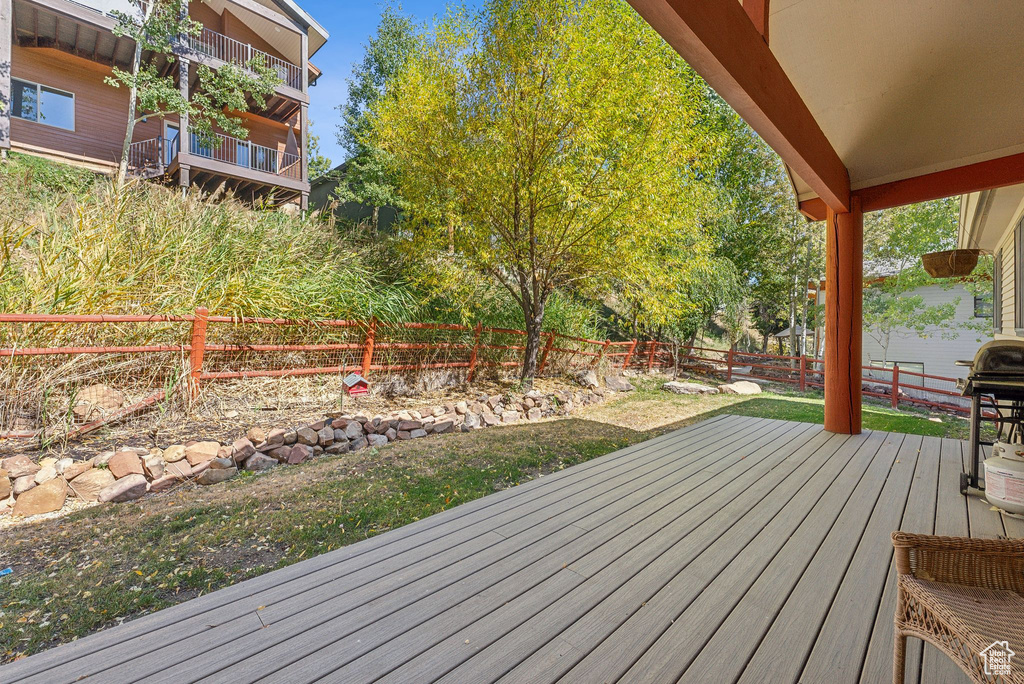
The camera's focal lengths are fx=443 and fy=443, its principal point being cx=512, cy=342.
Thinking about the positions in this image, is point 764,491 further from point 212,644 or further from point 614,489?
point 212,644

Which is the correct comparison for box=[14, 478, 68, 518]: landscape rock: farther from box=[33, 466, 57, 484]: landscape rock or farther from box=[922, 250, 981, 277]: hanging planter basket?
box=[922, 250, 981, 277]: hanging planter basket

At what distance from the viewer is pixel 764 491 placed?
253 cm

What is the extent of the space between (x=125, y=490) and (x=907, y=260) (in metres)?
15.1

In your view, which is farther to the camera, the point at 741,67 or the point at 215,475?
the point at 215,475

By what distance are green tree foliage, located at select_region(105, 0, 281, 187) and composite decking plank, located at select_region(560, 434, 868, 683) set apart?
11624 millimetres

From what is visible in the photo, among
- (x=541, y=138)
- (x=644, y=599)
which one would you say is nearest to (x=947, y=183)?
(x=541, y=138)

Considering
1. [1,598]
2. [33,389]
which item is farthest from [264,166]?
[1,598]

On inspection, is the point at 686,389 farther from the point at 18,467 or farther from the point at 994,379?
the point at 18,467

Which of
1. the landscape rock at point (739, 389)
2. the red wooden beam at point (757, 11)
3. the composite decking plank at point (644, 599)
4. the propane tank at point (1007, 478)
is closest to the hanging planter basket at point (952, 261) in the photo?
the propane tank at point (1007, 478)

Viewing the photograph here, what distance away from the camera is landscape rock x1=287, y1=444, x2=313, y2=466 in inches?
136

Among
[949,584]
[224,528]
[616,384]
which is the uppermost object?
[949,584]

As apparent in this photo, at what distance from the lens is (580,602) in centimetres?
147

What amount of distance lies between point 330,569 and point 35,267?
372 cm

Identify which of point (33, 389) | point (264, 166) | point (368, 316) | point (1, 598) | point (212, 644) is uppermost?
point (264, 166)
